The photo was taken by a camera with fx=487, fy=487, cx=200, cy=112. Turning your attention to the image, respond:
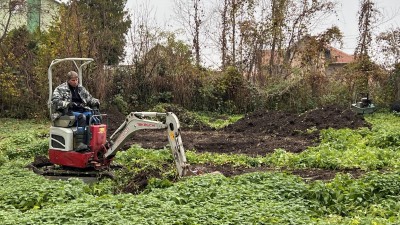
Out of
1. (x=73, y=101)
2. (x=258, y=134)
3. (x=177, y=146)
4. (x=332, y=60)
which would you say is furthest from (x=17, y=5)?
(x=332, y=60)

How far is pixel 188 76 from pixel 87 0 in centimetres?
893

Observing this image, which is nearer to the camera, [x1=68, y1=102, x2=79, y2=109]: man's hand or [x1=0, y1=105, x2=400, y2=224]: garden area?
[x1=0, y1=105, x2=400, y2=224]: garden area

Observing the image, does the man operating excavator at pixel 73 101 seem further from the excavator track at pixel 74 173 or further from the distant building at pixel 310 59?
the distant building at pixel 310 59

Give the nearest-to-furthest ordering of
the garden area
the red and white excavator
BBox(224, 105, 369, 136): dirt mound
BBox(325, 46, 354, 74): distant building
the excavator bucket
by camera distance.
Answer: the garden area < the excavator bucket < the red and white excavator < BBox(224, 105, 369, 136): dirt mound < BBox(325, 46, 354, 74): distant building

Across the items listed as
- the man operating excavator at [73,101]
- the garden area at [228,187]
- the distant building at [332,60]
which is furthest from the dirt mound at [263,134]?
the distant building at [332,60]

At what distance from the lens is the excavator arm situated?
8500 mm

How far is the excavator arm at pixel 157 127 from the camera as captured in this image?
27.9 ft

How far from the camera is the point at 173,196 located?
6.96 m

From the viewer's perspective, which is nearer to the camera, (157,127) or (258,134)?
(157,127)

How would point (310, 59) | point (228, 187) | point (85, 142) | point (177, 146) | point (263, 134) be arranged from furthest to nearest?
1. point (310, 59)
2. point (263, 134)
3. point (85, 142)
4. point (177, 146)
5. point (228, 187)

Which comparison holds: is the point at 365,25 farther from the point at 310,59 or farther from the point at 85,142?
the point at 85,142

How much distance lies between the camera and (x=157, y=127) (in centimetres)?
872

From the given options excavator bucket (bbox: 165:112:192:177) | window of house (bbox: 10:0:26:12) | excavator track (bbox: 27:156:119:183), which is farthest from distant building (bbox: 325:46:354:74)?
excavator bucket (bbox: 165:112:192:177)

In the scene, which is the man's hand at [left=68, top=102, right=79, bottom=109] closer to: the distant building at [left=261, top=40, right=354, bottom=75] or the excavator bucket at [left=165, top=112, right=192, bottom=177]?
the excavator bucket at [left=165, top=112, right=192, bottom=177]
